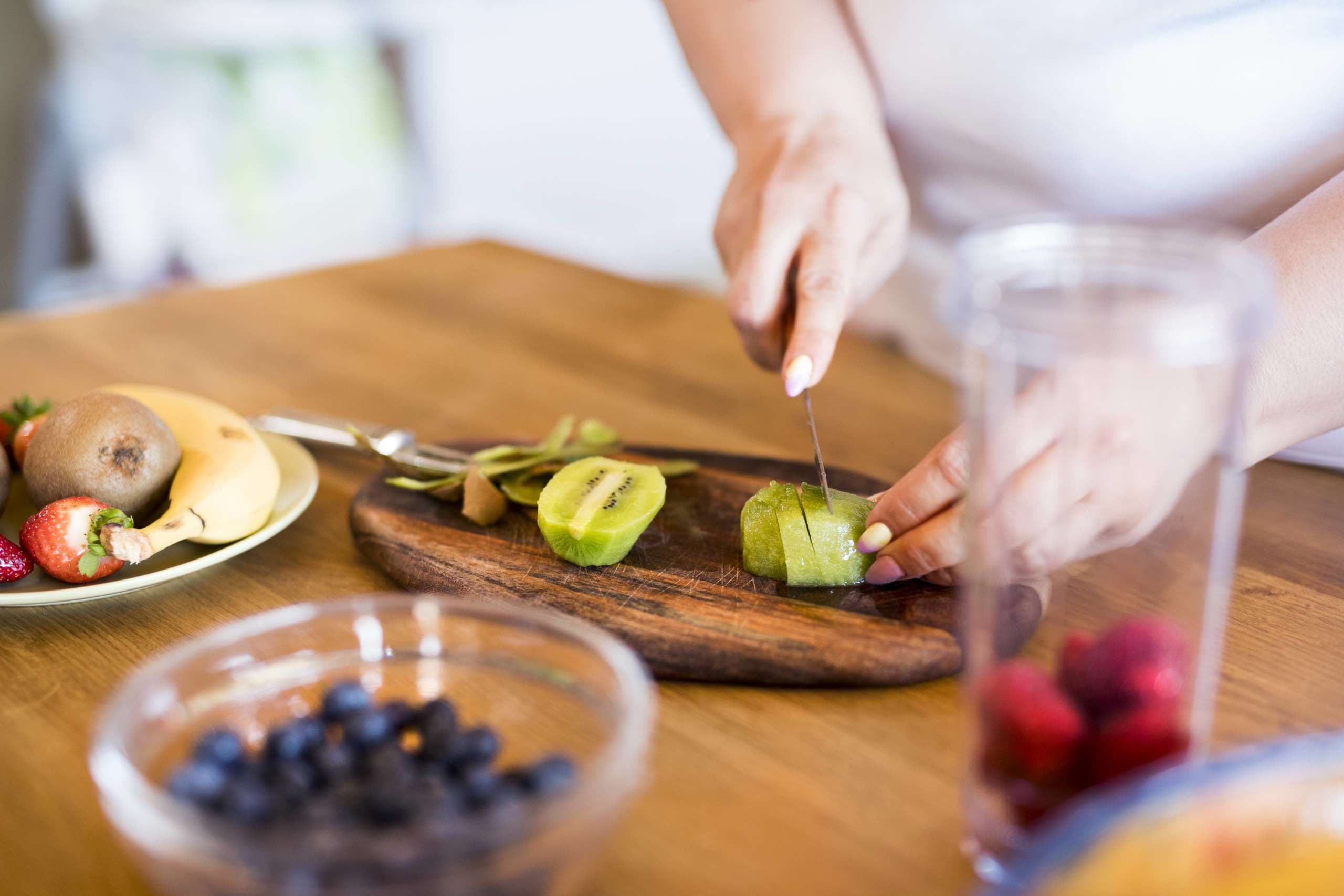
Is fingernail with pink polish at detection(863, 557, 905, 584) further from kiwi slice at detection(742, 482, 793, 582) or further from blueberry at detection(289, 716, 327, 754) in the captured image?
blueberry at detection(289, 716, 327, 754)

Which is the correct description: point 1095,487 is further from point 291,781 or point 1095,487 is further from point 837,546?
point 291,781

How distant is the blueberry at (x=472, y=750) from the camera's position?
2.23 feet

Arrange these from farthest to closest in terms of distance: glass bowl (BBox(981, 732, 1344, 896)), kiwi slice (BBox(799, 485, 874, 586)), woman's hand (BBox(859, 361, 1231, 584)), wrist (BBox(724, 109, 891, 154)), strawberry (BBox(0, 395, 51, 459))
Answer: wrist (BBox(724, 109, 891, 154)) < strawberry (BBox(0, 395, 51, 459)) < kiwi slice (BBox(799, 485, 874, 586)) < woman's hand (BBox(859, 361, 1231, 584)) < glass bowl (BBox(981, 732, 1344, 896))

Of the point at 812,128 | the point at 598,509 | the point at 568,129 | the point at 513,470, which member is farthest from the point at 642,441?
the point at 568,129

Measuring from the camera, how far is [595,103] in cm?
444

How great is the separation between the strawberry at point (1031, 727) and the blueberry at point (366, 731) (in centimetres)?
35

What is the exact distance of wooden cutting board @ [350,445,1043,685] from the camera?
0.88 metres

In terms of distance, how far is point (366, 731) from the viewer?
687mm

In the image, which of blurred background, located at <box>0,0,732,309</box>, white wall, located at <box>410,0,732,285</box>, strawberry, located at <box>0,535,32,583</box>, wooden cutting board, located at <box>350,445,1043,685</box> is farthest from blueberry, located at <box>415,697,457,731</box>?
white wall, located at <box>410,0,732,285</box>

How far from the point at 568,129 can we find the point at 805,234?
340cm

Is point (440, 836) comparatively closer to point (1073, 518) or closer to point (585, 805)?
point (585, 805)

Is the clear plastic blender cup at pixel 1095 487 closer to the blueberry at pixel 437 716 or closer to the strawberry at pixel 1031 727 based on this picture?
the strawberry at pixel 1031 727

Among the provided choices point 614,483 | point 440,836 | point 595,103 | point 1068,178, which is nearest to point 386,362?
point 614,483

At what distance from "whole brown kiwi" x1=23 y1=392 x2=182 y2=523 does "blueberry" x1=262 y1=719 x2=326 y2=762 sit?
47 centimetres
